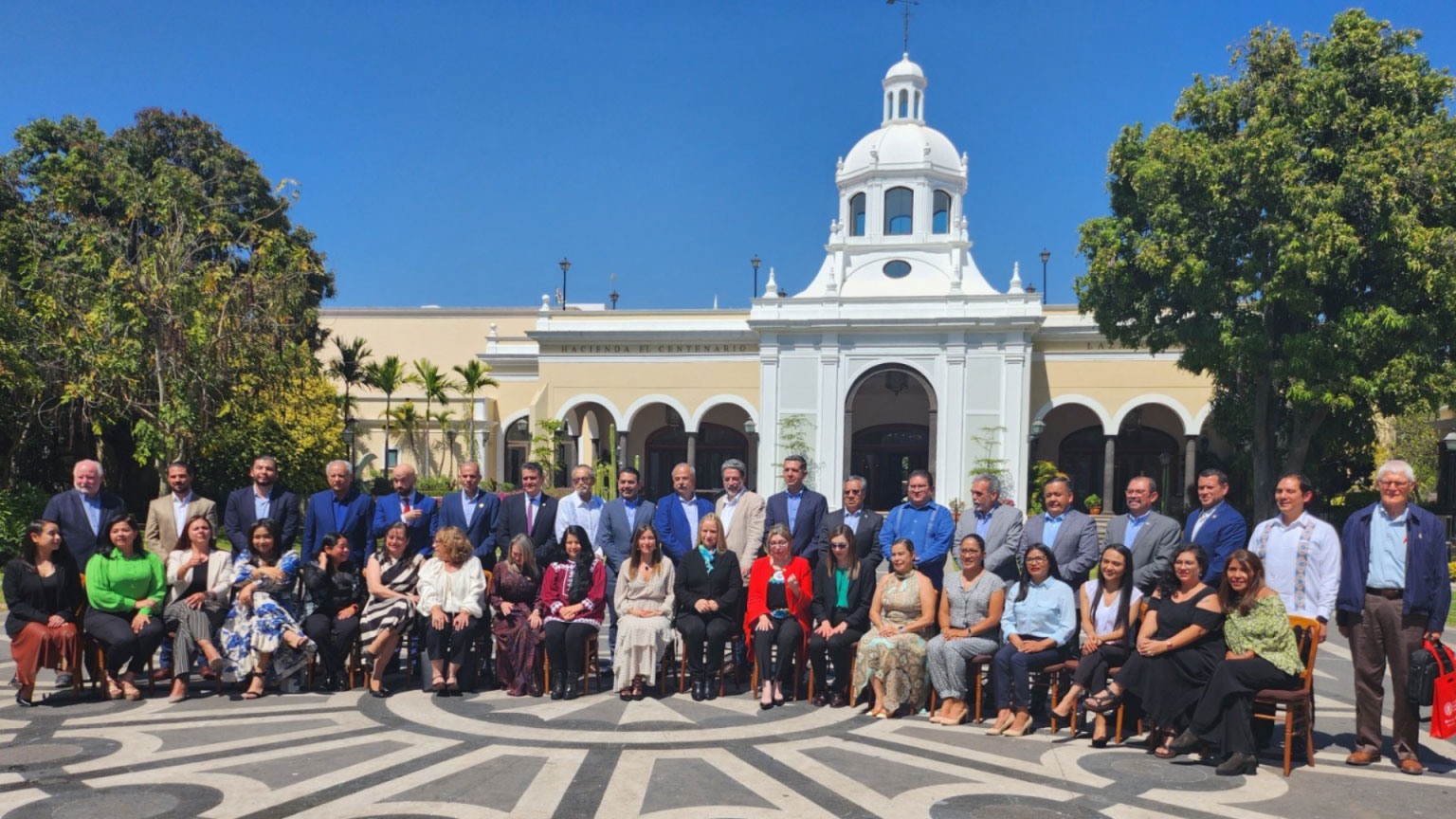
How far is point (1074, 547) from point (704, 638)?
9.16 ft

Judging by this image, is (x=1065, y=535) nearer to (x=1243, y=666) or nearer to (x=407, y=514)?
(x=1243, y=666)

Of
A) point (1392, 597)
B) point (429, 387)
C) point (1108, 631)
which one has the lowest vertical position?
point (1108, 631)

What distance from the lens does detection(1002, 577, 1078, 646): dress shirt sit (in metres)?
6.82

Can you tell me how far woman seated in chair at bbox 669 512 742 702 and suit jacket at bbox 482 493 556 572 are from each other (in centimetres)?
133

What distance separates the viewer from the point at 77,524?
7617 millimetres

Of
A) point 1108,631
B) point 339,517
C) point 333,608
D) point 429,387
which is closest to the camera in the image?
point 1108,631

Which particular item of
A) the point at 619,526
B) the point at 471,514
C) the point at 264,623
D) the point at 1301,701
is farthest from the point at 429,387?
the point at 1301,701

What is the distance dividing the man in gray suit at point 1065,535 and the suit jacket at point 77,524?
22.3ft

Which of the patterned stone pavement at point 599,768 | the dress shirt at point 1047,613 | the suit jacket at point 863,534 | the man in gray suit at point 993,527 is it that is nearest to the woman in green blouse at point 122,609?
the patterned stone pavement at point 599,768

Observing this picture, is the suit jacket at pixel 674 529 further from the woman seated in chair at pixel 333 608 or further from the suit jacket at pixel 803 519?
the woman seated in chair at pixel 333 608

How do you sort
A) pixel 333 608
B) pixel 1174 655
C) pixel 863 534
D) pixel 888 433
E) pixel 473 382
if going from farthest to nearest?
pixel 888 433 → pixel 473 382 → pixel 863 534 → pixel 333 608 → pixel 1174 655

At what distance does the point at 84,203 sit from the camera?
20969 mm

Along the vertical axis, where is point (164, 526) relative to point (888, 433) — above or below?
below

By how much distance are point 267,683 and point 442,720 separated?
166cm
